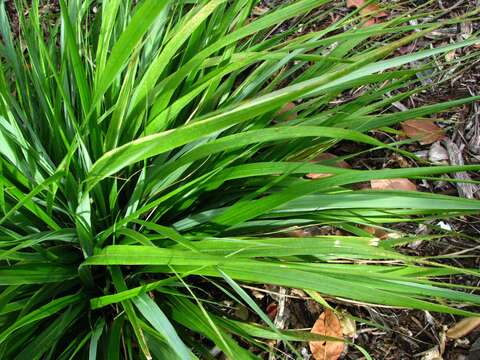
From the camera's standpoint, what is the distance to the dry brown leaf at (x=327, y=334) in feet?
3.97

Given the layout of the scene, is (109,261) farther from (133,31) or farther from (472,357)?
(472,357)

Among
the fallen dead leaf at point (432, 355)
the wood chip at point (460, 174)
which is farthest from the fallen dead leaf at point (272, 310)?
the wood chip at point (460, 174)

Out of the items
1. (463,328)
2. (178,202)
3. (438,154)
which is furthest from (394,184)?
(178,202)

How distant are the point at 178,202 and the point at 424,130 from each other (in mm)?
836

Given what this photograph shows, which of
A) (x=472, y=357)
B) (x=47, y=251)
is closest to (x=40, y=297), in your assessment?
(x=47, y=251)

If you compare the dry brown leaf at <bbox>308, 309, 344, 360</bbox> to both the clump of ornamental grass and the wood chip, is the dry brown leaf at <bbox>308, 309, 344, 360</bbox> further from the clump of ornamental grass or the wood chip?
the wood chip

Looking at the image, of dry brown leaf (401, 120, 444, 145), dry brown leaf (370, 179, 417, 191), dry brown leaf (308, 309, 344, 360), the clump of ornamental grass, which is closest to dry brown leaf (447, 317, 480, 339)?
the clump of ornamental grass

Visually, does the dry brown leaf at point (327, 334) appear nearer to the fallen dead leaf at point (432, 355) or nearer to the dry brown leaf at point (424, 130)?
the fallen dead leaf at point (432, 355)

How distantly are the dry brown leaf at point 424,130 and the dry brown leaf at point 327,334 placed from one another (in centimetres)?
63

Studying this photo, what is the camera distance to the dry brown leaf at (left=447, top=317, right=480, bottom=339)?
4.10 ft

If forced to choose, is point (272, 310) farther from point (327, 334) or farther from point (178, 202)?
point (178, 202)

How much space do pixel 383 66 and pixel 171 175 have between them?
1.58ft

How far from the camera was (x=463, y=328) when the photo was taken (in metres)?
1.26

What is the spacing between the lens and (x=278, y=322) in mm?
1225
